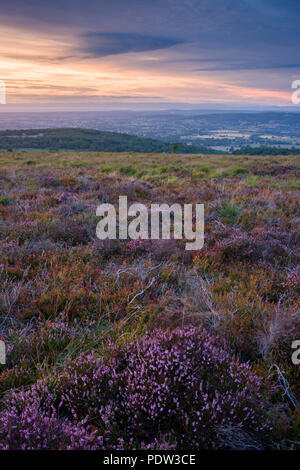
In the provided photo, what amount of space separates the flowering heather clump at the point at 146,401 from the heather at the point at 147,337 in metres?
0.01

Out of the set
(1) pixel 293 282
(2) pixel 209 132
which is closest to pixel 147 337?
(1) pixel 293 282

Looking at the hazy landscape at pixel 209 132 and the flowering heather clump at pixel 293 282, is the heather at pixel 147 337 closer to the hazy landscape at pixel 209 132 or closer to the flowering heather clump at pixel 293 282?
the flowering heather clump at pixel 293 282

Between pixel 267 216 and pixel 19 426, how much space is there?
6.70 metres

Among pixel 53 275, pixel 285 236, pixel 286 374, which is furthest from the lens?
pixel 285 236

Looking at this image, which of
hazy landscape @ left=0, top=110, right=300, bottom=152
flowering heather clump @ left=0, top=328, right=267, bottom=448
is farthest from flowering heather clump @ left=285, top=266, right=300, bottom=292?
hazy landscape @ left=0, top=110, right=300, bottom=152

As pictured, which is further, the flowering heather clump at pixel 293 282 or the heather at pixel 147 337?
the flowering heather clump at pixel 293 282

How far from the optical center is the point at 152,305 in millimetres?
3607

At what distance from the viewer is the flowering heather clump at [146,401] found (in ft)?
6.27

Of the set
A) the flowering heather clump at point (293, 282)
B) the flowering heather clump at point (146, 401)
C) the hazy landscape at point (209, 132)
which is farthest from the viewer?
the hazy landscape at point (209, 132)

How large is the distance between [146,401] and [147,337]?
2.96ft

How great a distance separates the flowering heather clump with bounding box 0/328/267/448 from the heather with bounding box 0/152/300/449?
0.01 meters

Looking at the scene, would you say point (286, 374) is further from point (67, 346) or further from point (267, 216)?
point (267, 216)

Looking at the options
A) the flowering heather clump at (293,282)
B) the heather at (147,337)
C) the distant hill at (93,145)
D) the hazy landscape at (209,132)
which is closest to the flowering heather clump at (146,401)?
the heather at (147,337)

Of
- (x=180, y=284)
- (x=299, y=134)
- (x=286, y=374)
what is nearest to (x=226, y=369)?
(x=286, y=374)
